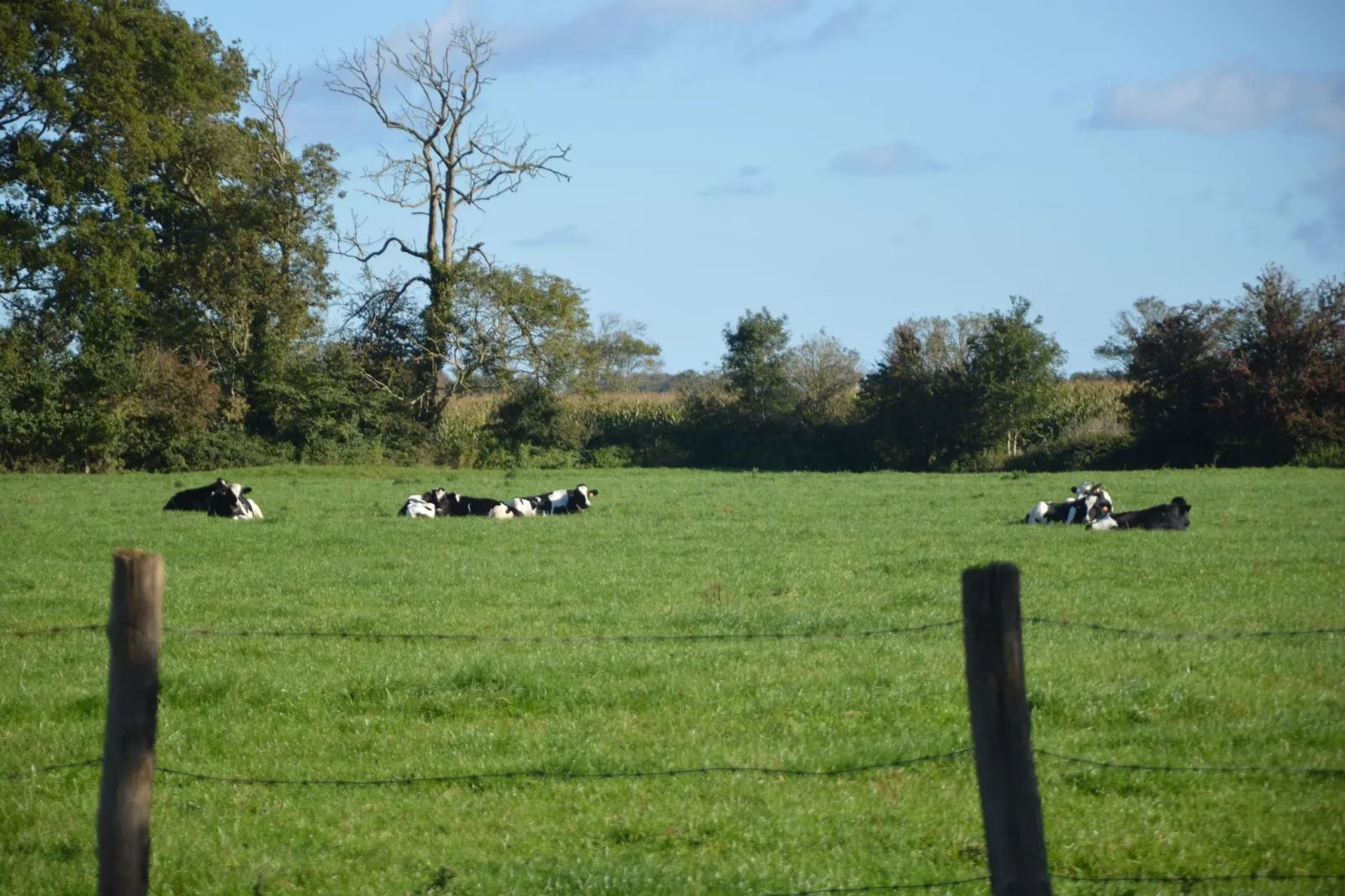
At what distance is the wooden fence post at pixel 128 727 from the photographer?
4145 mm

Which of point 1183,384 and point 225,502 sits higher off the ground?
point 1183,384

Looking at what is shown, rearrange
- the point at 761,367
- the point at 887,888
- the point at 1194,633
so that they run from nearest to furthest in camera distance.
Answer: the point at 887,888, the point at 1194,633, the point at 761,367

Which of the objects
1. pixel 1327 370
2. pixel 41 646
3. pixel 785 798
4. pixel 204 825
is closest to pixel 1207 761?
pixel 785 798

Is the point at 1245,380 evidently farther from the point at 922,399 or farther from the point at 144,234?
the point at 144,234

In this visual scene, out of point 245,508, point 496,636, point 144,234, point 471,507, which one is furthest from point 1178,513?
point 144,234

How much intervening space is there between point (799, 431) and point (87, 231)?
2754 cm

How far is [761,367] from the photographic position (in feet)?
162

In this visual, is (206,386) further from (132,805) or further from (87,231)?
(132,805)

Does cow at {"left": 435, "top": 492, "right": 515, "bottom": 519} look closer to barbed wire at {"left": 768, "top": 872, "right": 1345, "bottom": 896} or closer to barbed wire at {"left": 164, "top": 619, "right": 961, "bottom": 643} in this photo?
barbed wire at {"left": 164, "top": 619, "right": 961, "bottom": 643}

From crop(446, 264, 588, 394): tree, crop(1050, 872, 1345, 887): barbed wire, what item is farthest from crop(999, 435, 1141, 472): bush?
crop(1050, 872, 1345, 887): barbed wire

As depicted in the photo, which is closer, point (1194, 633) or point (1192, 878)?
point (1192, 878)

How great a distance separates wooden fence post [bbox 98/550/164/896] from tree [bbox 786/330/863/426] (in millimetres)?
45674

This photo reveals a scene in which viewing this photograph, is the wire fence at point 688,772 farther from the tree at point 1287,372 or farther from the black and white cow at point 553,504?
the tree at point 1287,372

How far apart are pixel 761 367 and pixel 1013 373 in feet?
34.5
